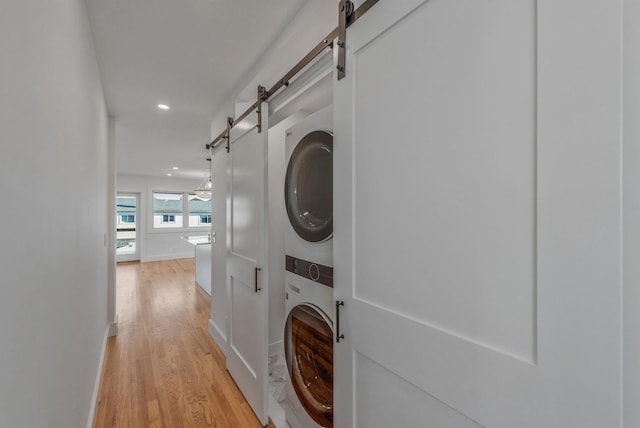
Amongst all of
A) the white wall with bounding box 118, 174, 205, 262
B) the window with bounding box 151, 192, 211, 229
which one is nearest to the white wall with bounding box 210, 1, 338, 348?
the window with bounding box 151, 192, 211, 229

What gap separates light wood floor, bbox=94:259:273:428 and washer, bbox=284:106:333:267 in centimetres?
128

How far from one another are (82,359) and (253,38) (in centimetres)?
211

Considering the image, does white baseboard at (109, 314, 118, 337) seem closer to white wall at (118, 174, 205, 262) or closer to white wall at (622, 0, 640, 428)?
white wall at (622, 0, 640, 428)

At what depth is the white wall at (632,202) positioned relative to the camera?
43 centimetres

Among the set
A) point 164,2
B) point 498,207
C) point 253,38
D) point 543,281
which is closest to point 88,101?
point 164,2

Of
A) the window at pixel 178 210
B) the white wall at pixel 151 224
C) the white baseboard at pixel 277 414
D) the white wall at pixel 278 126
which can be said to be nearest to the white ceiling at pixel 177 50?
the white wall at pixel 278 126

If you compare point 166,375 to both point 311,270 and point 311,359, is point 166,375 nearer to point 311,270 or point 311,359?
point 311,359

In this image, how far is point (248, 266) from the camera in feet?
5.97

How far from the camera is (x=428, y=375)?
0.71 m

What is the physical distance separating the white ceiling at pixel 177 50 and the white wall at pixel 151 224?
475 cm

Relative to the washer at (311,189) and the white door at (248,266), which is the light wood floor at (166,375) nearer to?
the white door at (248,266)

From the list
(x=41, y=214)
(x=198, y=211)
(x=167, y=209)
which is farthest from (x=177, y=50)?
(x=198, y=211)

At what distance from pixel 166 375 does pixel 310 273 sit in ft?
5.95

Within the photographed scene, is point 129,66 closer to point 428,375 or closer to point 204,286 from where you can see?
point 428,375
